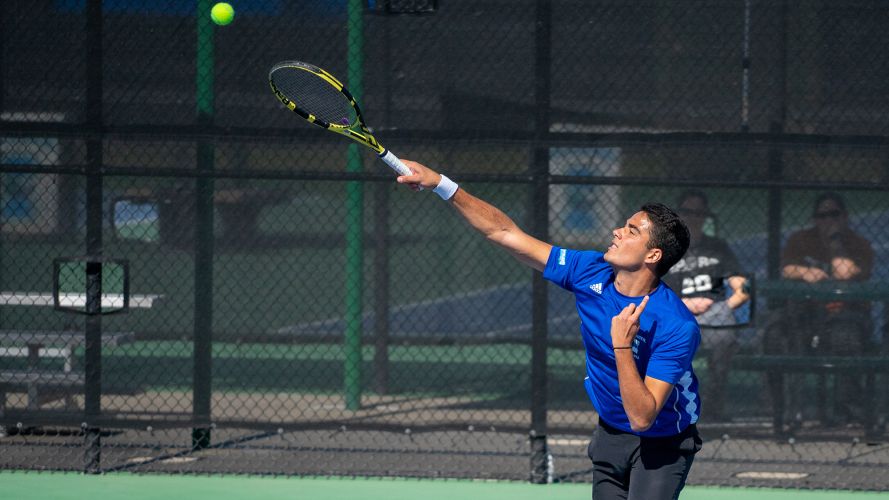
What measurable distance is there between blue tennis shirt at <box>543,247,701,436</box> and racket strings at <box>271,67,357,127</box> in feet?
4.16

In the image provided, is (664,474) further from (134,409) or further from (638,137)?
(134,409)

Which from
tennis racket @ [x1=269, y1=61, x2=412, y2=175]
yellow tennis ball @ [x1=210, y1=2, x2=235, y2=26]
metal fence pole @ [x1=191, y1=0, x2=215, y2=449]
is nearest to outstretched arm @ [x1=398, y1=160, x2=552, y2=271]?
tennis racket @ [x1=269, y1=61, x2=412, y2=175]

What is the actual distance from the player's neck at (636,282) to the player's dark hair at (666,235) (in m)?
0.04

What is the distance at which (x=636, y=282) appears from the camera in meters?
3.89

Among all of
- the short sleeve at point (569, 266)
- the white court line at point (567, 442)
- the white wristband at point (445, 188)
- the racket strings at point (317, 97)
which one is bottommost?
the white court line at point (567, 442)

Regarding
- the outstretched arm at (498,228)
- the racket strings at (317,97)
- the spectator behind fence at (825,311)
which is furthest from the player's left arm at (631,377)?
the spectator behind fence at (825,311)

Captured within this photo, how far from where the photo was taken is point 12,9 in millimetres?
6301

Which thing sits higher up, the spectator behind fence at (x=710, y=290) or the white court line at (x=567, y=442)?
the spectator behind fence at (x=710, y=290)

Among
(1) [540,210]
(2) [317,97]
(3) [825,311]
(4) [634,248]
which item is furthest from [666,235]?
(3) [825,311]

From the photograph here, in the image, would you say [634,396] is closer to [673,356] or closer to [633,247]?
[673,356]

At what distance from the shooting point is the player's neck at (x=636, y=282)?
153 inches

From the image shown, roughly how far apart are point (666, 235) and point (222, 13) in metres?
3.12

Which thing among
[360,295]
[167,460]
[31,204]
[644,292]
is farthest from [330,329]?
[644,292]

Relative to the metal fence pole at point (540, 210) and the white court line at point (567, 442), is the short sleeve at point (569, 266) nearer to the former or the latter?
the metal fence pole at point (540, 210)
